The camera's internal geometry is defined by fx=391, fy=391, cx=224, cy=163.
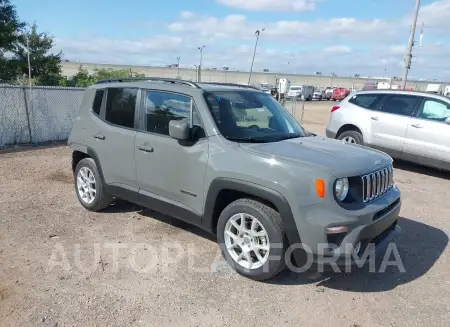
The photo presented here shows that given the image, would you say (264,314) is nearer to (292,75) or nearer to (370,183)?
(370,183)

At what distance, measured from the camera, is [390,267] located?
4.00 m

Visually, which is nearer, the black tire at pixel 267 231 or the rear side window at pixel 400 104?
the black tire at pixel 267 231

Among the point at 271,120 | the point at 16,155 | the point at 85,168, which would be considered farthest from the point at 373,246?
the point at 16,155

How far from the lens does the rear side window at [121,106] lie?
458 centimetres

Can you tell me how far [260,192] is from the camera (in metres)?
3.36

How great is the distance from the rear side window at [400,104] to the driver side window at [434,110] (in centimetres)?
18

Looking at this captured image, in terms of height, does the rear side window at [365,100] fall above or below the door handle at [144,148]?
above

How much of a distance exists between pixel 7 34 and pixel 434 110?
25.8 meters

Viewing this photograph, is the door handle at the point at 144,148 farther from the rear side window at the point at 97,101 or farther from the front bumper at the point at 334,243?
the front bumper at the point at 334,243

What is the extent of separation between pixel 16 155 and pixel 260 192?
716 cm

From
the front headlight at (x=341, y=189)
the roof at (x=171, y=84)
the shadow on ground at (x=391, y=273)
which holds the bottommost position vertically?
the shadow on ground at (x=391, y=273)

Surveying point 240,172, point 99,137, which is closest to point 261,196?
point 240,172

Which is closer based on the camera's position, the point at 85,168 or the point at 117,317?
the point at 117,317

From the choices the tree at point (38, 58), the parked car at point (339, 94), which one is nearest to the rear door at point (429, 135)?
the tree at point (38, 58)
